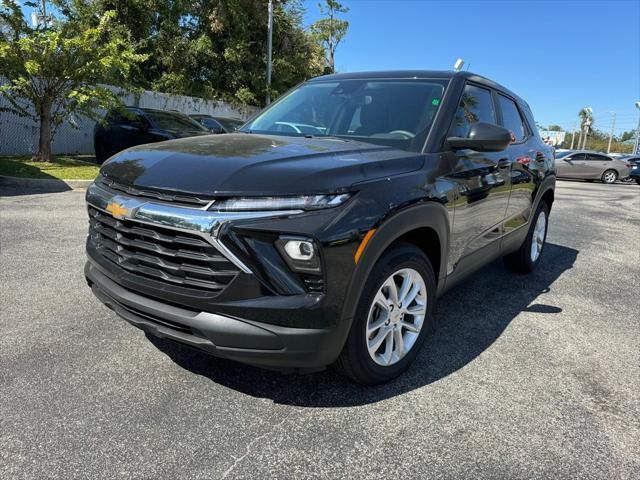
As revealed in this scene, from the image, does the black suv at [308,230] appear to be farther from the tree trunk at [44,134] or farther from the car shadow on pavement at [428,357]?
the tree trunk at [44,134]

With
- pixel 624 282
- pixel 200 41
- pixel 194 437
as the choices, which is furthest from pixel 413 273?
pixel 200 41

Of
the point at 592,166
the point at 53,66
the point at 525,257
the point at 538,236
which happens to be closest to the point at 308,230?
the point at 525,257

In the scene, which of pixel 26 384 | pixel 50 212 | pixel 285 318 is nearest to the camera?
pixel 285 318

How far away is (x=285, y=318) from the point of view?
2.22 m

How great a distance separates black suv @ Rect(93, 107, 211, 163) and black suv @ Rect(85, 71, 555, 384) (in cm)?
909

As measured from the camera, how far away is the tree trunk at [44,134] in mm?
11711

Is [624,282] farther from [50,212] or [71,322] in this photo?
[50,212]

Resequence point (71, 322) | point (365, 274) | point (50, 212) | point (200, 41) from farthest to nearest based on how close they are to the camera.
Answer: point (200, 41) → point (50, 212) → point (71, 322) → point (365, 274)

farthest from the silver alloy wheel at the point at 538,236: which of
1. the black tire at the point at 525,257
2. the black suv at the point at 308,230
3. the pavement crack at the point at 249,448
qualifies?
the pavement crack at the point at 249,448

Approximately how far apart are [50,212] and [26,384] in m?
5.05

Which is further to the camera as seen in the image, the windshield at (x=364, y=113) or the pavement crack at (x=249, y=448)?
the windshield at (x=364, y=113)

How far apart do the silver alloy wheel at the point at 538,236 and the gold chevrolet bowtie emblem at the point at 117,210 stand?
4273 mm

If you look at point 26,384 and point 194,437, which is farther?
point 26,384

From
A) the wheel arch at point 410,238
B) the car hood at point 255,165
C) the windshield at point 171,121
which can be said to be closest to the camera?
the car hood at point 255,165
